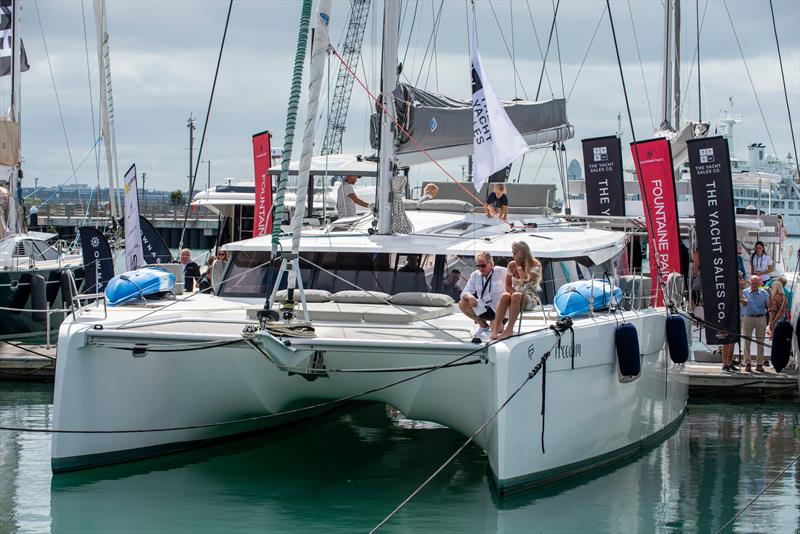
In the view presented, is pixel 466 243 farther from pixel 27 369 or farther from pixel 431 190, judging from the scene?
pixel 27 369

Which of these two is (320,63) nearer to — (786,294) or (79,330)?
(79,330)

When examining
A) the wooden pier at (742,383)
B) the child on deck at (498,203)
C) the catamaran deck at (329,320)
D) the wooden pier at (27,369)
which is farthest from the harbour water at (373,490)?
the wooden pier at (27,369)

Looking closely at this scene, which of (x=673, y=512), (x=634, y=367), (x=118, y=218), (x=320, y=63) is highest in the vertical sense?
(x=320, y=63)

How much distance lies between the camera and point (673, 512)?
393 inches

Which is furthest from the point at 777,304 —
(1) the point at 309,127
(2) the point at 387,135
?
(1) the point at 309,127

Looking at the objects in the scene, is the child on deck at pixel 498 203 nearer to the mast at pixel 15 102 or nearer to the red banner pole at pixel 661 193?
the red banner pole at pixel 661 193

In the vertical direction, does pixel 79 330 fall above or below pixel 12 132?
below

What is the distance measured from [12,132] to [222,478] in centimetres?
1493

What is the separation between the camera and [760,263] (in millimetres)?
17688

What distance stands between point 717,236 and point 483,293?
5.68 meters

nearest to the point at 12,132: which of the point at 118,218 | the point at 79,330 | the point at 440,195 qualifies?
the point at 118,218

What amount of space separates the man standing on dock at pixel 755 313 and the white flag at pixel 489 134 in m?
4.99

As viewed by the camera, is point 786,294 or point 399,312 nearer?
point 399,312

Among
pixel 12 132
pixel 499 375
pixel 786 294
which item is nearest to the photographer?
pixel 499 375
